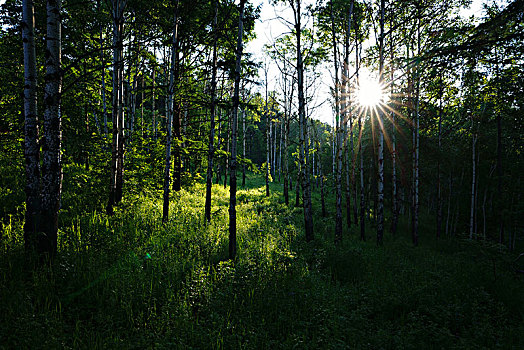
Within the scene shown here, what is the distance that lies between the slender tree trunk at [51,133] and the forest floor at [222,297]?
683 millimetres

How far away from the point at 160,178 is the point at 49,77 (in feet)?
25.0

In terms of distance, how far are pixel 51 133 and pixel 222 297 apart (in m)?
4.70

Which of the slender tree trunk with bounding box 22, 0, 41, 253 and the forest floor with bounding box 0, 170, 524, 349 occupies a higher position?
the slender tree trunk with bounding box 22, 0, 41, 253

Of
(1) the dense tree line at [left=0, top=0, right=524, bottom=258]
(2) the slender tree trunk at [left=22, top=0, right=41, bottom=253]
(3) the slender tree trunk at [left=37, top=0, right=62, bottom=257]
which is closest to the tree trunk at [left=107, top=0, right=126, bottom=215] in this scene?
(1) the dense tree line at [left=0, top=0, right=524, bottom=258]

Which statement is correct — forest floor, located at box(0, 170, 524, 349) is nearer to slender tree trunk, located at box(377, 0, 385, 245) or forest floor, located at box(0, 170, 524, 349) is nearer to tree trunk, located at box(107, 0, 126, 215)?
tree trunk, located at box(107, 0, 126, 215)

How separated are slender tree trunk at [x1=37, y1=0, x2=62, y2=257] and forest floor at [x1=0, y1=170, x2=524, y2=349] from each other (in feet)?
2.24

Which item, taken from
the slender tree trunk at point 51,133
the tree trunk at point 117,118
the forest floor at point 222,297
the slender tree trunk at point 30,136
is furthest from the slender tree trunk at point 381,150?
the slender tree trunk at point 30,136

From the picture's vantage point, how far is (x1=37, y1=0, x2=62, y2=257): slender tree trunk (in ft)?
14.9

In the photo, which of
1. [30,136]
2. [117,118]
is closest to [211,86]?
[117,118]

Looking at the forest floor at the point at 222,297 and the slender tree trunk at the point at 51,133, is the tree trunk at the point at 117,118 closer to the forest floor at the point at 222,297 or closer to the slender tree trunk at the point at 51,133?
the forest floor at the point at 222,297

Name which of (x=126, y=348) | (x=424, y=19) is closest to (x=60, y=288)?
(x=126, y=348)

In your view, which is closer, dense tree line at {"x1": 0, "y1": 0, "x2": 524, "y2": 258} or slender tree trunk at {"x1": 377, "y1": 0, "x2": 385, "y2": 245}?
dense tree line at {"x1": 0, "y1": 0, "x2": 524, "y2": 258}

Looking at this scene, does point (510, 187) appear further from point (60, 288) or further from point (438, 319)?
point (60, 288)

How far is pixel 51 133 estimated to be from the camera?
4562 millimetres
